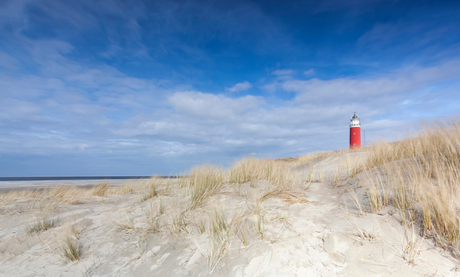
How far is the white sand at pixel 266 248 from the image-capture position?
83.4 inches

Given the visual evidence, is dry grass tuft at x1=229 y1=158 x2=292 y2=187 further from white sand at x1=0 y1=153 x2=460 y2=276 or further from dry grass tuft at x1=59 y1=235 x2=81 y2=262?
dry grass tuft at x1=59 y1=235 x2=81 y2=262

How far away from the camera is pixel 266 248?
8.11 feet

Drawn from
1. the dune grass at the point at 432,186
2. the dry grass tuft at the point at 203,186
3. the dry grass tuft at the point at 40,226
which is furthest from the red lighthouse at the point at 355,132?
the dry grass tuft at the point at 40,226

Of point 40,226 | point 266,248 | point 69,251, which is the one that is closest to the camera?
point 266,248

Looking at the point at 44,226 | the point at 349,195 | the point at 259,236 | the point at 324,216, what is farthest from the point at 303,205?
the point at 44,226

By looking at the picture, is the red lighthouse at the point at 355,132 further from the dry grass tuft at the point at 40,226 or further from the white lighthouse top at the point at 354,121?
the dry grass tuft at the point at 40,226

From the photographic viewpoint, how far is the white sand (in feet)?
6.95

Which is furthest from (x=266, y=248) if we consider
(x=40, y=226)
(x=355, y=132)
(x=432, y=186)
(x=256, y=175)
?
(x=355, y=132)

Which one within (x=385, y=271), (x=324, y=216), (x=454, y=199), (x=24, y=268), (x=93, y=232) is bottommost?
(x=24, y=268)

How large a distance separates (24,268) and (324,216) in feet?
13.3

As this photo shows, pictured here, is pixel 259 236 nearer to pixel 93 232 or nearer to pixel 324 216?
pixel 324 216

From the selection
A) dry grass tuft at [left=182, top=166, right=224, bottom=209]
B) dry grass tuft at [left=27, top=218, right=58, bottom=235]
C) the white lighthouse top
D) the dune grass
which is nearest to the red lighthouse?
the white lighthouse top

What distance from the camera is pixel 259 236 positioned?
267 cm

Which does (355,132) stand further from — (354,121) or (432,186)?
(432,186)
